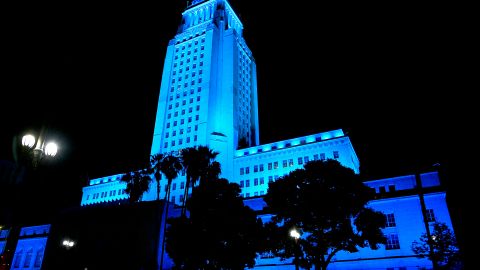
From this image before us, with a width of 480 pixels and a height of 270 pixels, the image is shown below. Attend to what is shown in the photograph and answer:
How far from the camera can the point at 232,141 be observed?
7562 centimetres

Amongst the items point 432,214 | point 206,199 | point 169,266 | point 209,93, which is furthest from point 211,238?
point 209,93

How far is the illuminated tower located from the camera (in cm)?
7819

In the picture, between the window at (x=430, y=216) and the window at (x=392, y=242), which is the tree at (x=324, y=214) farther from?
the window at (x=430, y=216)

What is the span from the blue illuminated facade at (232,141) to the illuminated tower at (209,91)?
26 cm

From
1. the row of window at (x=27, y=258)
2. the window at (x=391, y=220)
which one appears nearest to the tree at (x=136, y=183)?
the row of window at (x=27, y=258)

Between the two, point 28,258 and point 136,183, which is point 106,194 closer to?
point 28,258

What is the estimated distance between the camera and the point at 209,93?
8144cm

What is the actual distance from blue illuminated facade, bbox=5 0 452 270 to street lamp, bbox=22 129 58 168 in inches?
1426

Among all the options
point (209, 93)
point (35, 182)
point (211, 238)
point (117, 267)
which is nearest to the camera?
point (35, 182)

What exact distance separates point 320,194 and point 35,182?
25.4 m

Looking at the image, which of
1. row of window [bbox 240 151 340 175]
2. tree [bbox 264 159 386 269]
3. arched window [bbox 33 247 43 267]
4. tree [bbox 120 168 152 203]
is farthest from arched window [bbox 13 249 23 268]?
tree [bbox 264 159 386 269]

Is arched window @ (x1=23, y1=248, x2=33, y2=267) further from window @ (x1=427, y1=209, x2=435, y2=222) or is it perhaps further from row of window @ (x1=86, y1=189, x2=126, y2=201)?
window @ (x1=427, y1=209, x2=435, y2=222)

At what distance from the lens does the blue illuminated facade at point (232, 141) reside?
41.5m

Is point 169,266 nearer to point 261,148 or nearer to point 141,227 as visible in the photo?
point 141,227
